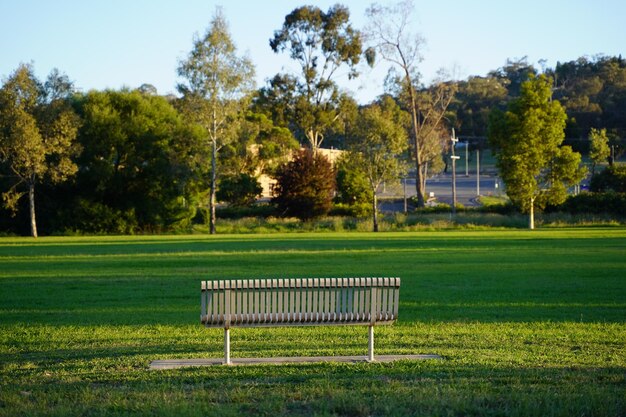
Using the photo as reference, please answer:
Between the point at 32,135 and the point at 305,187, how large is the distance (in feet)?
68.5

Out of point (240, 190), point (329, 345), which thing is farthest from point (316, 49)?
point (329, 345)

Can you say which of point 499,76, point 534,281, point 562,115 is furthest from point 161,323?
point 499,76

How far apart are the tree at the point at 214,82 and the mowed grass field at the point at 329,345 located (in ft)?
111

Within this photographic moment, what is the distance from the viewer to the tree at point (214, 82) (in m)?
58.5

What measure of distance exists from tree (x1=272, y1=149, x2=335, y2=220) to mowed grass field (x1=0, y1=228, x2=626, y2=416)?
1393 inches

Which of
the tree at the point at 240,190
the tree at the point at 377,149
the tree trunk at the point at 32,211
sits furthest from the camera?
the tree at the point at 240,190

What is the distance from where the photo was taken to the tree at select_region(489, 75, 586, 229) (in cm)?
5725

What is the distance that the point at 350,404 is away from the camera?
23.0 ft

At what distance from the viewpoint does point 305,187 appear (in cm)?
6144

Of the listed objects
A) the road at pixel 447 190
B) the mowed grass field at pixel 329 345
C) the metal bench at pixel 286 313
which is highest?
the road at pixel 447 190

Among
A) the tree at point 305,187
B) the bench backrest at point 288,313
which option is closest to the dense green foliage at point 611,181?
the tree at point 305,187

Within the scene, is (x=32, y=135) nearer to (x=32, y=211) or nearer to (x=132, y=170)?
(x=32, y=211)

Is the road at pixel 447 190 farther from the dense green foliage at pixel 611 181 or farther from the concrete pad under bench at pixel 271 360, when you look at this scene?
the concrete pad under bench at pixel 271 360

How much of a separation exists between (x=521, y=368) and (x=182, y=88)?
52.8 metres
